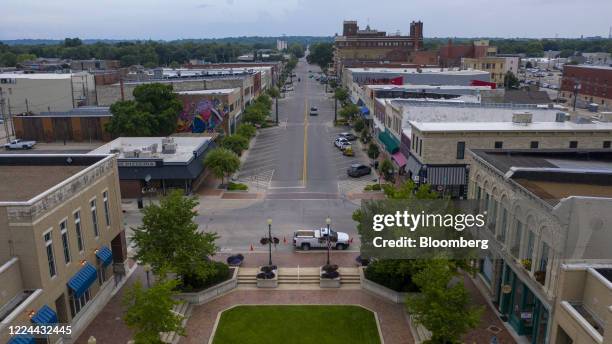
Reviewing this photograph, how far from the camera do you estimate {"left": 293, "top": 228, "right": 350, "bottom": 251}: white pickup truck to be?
38250 millimetres

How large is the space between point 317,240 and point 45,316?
65.0ft

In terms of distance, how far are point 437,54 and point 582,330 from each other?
169614 millimetres

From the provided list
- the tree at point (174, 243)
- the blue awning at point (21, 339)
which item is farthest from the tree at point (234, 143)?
the blue awning at point (21, 339)

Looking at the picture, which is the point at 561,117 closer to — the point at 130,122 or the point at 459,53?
the point at 130,122

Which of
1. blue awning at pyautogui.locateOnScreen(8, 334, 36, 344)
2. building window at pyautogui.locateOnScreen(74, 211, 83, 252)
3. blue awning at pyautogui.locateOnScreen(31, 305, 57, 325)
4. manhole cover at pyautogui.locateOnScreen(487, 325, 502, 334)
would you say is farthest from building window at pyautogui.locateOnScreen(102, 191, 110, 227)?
manhole cover at pyautogui.locateOnScreen(487, 325, 502, 334)

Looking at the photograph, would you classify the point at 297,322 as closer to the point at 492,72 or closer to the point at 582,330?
the point at 582,330

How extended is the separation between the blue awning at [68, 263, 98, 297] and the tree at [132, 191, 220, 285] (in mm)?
2758

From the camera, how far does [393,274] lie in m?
30.8

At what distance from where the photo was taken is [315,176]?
59281mm

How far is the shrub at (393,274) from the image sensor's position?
97.7 feet

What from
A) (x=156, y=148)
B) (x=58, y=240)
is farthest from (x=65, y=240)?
(x=156, y=148)

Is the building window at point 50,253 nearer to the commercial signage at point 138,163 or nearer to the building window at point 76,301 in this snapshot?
the building window at point 76,301

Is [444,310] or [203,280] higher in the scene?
[444,310]

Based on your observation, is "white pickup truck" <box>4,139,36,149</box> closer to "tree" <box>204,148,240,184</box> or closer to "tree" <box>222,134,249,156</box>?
"tree" <box>222,134,249,156</box>
